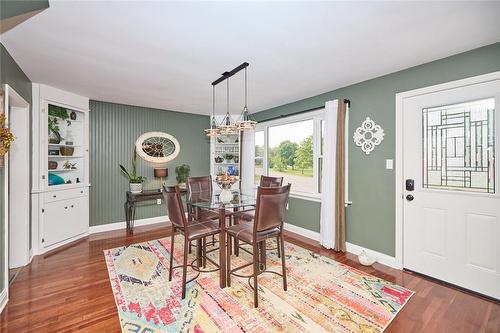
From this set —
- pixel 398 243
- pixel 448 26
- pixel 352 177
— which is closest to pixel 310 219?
pixel 352 177

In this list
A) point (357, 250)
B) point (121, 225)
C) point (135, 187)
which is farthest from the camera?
point (121, 225)

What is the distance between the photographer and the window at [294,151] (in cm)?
396

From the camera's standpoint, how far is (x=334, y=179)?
3.44 meters

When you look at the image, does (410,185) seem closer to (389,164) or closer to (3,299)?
(389,164)

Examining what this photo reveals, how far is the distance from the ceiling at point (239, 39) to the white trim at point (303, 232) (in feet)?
8.26

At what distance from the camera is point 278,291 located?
2.30 metres

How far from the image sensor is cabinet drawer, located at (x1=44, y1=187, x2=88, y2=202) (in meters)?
3.38

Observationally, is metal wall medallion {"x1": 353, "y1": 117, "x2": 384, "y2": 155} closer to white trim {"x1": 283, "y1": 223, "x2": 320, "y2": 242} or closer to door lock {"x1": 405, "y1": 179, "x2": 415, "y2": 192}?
door lock {"x1": 405, "y1": 179, "x2": 415, "y2": 192}

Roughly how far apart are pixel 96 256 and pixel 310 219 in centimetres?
340

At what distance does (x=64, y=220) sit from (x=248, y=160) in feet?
11.6

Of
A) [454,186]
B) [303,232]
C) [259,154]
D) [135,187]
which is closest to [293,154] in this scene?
[259,154]

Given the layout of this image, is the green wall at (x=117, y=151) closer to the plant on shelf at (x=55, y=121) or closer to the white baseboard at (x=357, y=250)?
the plant on shelf at (x=55, y=121)

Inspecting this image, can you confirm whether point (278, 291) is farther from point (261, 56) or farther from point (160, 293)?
point (261, 56)

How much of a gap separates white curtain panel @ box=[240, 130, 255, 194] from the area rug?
2.46 meters
